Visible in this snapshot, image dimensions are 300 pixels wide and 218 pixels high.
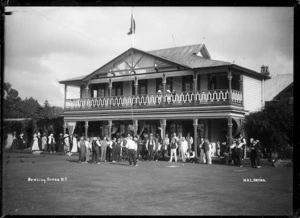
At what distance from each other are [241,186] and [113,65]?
16.8 meters

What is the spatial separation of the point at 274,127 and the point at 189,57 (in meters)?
10.0

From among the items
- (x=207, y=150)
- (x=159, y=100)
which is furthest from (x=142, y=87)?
(x=207, y=150)

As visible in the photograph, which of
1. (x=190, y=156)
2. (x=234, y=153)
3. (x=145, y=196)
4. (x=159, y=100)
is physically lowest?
(x=145, y=196)

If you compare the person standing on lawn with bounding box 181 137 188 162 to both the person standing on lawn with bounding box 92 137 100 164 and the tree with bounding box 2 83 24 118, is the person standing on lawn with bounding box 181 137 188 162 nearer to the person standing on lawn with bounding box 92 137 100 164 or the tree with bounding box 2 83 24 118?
the person standing on lawn with bounding box 92 137 100 164

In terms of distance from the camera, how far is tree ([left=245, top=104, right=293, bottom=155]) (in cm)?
1605

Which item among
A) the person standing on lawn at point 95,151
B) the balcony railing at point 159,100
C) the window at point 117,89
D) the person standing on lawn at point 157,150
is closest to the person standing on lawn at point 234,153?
the balcony railing at point 159,100

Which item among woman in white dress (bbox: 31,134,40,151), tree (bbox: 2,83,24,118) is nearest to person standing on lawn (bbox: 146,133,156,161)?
tree (bbox: 2,83,24,118)

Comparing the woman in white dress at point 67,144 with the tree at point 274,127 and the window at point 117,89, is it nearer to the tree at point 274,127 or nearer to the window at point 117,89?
the window at point 117,89

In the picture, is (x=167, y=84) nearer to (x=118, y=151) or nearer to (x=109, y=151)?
(x=118, y=151)

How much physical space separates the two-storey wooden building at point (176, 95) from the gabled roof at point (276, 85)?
123 cm

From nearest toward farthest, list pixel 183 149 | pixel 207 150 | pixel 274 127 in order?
pixel 274 127
pixel 207 150
pixel 183 149

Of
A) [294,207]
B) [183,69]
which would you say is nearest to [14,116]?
[183,69]

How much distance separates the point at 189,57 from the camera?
24.6 metres

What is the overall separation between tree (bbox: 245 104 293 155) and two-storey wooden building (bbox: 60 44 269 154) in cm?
211
